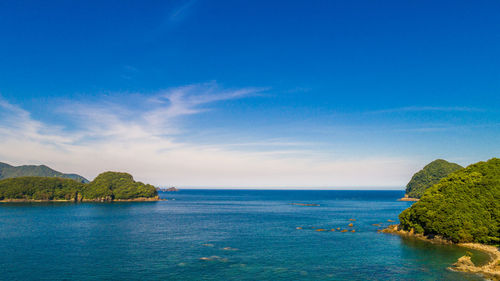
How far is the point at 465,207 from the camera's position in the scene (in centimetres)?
8256

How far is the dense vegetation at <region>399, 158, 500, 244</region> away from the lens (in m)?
78.9

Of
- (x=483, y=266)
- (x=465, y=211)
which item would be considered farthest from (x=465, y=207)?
(x=483, y=266)

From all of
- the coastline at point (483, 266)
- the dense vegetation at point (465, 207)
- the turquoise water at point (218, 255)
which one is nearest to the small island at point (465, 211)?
the dense vegetation at point (465, 207)

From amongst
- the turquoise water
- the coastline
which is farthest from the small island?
the turquoise water

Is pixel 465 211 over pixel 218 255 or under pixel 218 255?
over

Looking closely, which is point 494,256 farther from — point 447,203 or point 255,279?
point 255,279

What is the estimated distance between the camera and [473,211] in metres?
81.3

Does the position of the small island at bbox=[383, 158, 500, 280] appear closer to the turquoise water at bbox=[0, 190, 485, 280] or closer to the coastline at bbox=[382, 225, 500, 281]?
the coastline at bbox=[382, 225, 500, 281]

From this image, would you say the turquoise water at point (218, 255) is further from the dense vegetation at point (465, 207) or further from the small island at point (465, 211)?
the dense vegetation at point (465, 207)

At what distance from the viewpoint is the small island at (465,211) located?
78.2m

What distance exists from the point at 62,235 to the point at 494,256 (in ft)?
409

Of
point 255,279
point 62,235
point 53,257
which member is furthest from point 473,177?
point 62,235

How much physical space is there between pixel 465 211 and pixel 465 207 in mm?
1420

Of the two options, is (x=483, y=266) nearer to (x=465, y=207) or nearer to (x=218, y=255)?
(x=465, y=207)
